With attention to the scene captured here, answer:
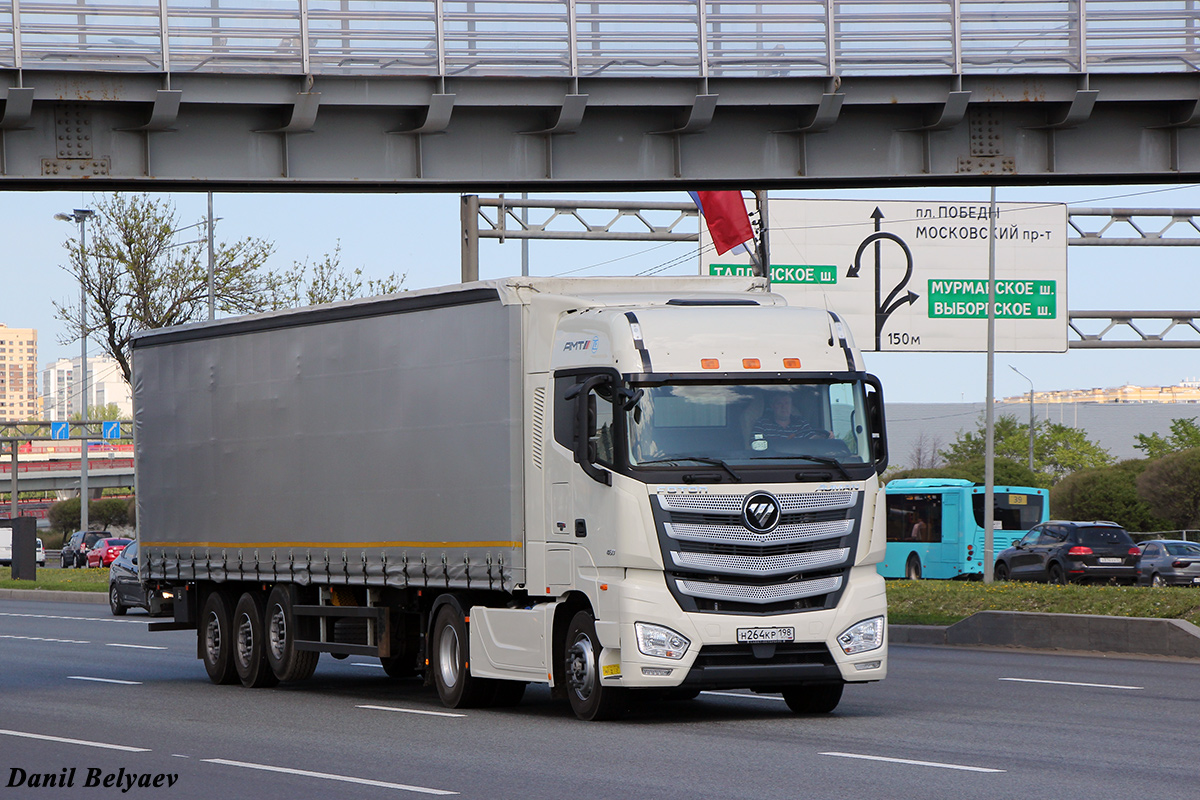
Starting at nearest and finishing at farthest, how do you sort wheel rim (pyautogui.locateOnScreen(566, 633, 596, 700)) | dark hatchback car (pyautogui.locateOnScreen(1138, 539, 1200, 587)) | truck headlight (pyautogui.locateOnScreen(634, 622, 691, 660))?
truck headlight (pyautogui.locateOnScreen(634, 622, 691, 660))
wheel rim (pyautogui.locateOnScreen(566, 633, 596, 700))
dark hatchback car (pyautogui.locateOnScreen(1138, 539, 1200, 587))

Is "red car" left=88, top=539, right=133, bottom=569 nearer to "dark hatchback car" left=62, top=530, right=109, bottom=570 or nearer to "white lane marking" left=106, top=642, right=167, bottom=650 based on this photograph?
"dark hatchback car" left=62, top=530, right=109, bottom=570

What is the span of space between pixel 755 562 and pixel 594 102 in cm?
715

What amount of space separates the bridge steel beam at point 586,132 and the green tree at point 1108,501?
44.2 m

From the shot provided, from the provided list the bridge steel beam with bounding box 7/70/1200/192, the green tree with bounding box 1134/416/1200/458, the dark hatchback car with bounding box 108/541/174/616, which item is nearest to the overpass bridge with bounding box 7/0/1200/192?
the bridge steel beam with bounding box 7/70/1200/192

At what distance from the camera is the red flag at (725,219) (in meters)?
→ 27.6

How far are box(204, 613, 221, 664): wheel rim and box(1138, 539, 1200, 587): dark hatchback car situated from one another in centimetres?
2427

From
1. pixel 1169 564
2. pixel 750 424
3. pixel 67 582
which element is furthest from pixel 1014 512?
pixel 750 424

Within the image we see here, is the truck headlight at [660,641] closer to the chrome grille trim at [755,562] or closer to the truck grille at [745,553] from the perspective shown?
the truck grille at [745,553]

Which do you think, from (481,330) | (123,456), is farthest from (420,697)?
(123,456)

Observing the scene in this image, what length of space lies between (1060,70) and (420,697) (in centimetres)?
980

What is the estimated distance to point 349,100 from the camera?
18.3 metres

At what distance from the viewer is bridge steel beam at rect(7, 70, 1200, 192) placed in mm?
18078

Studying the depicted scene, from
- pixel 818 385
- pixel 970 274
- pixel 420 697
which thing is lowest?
pixel 420 697

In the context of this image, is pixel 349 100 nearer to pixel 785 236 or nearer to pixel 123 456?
pixel 785 236
